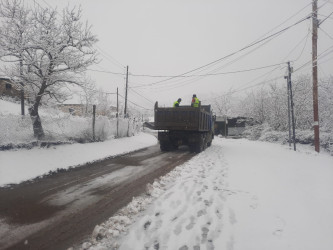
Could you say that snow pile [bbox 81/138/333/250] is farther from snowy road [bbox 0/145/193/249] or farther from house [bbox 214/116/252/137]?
house [bbox 214/116/252/137]

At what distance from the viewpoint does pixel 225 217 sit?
3797 millimetres

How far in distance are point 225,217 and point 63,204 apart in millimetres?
3371

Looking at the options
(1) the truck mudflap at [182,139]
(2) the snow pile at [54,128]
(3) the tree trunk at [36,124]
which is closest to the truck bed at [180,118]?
(1) the truck mudflap at [182,139]

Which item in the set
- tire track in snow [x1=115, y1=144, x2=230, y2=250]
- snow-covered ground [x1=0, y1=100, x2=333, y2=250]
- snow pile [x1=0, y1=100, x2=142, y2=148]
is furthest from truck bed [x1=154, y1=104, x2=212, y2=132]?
tire track in snow [x1=115, y1=144, x2=230, y2=250]

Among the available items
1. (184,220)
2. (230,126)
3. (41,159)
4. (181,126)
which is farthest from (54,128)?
(230,126)

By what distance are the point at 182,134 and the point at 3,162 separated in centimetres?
838

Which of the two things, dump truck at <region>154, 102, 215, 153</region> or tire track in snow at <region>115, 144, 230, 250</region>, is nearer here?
tire track in snow at <region>115, 144, 230, 250</region>

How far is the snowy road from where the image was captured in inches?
129

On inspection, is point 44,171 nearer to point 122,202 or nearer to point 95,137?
point 122,202

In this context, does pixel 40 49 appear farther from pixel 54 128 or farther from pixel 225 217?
pixel 225 217

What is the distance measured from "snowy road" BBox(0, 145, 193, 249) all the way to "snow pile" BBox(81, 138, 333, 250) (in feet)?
1.41

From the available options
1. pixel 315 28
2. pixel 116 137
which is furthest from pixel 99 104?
pixel 315 28

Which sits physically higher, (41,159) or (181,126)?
(181,126)

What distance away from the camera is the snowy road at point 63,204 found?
3281 millimetres
